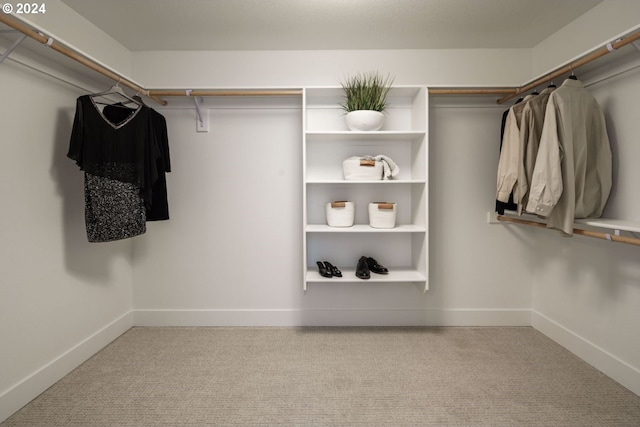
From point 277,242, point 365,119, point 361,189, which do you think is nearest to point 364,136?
point 365,119

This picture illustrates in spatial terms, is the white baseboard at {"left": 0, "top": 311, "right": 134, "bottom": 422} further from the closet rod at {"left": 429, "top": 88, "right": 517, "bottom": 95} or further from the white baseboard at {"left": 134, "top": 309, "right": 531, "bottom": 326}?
the closet rod at {"left": 429, "top": 88, "right": 517, "bottom": 95}

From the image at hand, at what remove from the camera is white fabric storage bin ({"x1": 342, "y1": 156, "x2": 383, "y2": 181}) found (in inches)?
91.0

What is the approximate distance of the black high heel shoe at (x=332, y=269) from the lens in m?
2.38

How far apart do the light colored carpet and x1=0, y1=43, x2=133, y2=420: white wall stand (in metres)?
0.18

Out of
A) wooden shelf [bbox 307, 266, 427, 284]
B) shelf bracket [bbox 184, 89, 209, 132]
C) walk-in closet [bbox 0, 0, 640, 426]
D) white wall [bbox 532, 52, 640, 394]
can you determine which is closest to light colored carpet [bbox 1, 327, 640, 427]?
walk-in closet [bbox 0, 0, 640, 426]

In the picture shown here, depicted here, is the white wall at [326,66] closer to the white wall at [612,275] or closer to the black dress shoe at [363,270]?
the white wall at [612,275]

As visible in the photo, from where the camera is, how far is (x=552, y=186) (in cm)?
176

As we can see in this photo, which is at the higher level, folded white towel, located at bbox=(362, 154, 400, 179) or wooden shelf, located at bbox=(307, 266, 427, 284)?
folded white towel, located at bbox=(362, 154, 400, 179)

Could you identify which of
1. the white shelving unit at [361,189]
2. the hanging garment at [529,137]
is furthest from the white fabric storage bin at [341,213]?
the hanging garment at [529,137]

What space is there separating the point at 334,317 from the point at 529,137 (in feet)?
6.46

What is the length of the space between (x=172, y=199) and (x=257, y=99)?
1.12 metres

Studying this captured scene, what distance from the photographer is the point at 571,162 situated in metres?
1.75

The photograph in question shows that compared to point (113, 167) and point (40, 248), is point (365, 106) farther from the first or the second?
point (40, 248)

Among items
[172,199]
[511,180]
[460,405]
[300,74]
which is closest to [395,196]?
[511,180]
